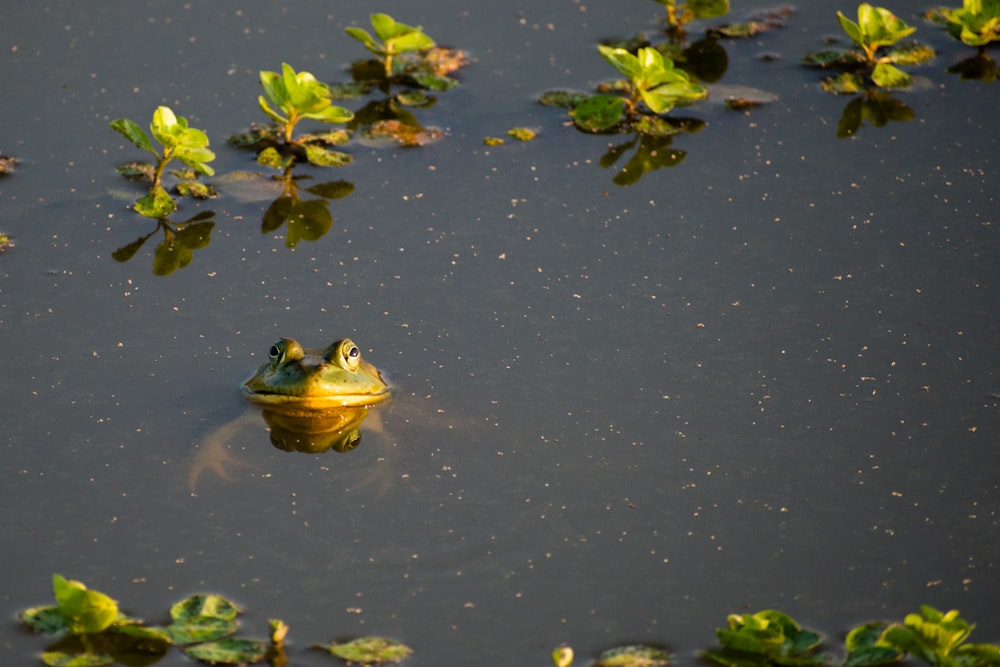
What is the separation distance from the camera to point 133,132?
5.30 metres

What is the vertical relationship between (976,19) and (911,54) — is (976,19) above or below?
above

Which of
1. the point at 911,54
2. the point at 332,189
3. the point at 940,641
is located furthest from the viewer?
the point at 911,54

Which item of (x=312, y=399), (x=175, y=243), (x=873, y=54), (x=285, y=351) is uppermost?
(x=873, y=54)

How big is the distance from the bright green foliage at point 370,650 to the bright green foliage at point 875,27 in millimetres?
4298

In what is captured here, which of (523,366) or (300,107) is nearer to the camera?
(523,366)

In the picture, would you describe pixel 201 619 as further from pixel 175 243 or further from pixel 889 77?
pixel 889 77

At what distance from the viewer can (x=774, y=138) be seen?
5891mm

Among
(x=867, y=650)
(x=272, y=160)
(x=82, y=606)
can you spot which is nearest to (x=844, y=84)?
(x=272, y=160)

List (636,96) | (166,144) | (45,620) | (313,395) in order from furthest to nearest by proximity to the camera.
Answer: (636,96) → (166,144) → (313,395) → (45,620)

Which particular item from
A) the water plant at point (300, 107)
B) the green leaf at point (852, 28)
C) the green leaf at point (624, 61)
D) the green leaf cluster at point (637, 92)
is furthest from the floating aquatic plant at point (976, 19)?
the water plant at point (300, 107)

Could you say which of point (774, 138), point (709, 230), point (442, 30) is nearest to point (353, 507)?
point (709, 230)

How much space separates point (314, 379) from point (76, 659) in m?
1.33

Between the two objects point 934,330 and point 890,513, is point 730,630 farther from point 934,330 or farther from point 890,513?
point 934,330

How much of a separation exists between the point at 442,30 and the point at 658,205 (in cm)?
203
